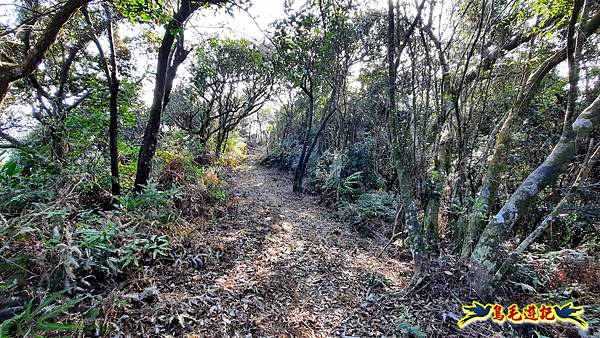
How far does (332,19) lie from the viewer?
8.54m

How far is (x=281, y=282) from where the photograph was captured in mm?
3994

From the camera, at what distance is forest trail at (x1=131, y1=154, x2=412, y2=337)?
10.2 ft

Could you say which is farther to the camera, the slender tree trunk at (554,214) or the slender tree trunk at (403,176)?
the slender tree trunk at (403,176)

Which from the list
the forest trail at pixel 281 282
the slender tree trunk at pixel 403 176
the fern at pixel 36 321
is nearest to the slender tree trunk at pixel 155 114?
the forest trail at pixel 281 282

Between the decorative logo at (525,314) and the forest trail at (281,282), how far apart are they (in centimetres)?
98

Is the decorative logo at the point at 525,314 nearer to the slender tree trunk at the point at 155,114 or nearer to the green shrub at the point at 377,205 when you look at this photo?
the green shrub at the point at 377,205

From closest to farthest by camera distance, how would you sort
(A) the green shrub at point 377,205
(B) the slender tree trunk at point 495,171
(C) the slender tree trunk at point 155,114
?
(B) the slender tree trunk at point 495,171 → (C) the slender tree trunk at point 155,114 → (A) the green shrub at point 377,205

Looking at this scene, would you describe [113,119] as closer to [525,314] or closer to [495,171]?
[495,171]

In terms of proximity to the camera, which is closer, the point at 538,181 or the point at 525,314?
the point at 525,314

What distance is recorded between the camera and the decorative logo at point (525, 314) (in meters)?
3.02

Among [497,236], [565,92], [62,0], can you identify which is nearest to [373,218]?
[497,236]

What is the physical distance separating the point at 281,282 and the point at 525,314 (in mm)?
3118

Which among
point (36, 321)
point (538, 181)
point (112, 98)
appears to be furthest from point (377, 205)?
point (36, 321)

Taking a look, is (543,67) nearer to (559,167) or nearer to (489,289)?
(559,167)
